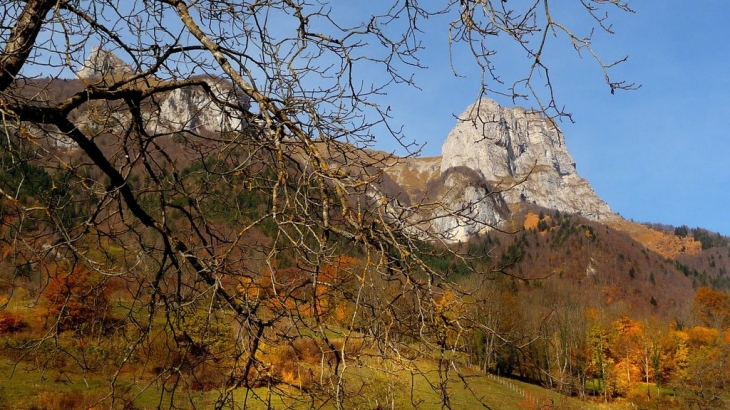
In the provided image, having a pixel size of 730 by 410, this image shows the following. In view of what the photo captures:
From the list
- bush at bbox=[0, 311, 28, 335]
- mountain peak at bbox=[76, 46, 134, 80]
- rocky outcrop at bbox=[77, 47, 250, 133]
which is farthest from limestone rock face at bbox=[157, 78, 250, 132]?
bush at bbox=[0, 311, 28, 335]

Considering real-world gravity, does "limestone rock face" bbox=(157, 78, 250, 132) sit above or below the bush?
above

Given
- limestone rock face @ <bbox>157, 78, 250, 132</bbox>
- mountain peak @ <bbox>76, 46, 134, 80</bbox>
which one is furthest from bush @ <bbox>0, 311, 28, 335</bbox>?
limestone rock face @ <bbox>157, 78, 250, 132</bbox>

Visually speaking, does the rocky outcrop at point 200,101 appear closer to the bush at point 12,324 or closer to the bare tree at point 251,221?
the bare tree at point 251,221

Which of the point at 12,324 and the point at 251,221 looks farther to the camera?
the point at 12,324

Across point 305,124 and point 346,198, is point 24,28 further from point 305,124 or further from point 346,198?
point 346,198

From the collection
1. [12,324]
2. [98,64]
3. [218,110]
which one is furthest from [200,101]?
[12,324]

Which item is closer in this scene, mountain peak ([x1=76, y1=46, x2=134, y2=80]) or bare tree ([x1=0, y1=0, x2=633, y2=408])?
bare tree ([x1=0, y1=0, x2=633, y2=408])

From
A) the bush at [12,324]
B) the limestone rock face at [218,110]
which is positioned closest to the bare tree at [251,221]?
the limestone rock face at [218,110]

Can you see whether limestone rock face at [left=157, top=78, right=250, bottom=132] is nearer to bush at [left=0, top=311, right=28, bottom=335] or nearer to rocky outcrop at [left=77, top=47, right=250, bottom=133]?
rocky outcrop at [left=77, top=47, right=250, bottom=133]

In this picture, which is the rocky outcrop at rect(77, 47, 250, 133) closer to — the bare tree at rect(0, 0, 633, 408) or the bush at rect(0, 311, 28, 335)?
the bare tree at rect(0, 0, 633, 408)

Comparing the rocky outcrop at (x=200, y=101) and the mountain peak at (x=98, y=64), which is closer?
the rocky outcrop at (x=200, y=101)

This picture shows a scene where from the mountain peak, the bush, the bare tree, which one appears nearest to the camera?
the bare tree

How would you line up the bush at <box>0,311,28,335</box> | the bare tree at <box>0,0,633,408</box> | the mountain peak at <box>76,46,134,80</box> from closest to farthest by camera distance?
1. the bare tree at <box>0,0,633,408</box>
2. the mountain peak at <box>76,46,134,80</box>
3. the bush at <box>0,311,28,335</box>

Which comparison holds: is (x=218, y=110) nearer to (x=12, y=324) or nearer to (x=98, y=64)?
(x=98, y=64)
